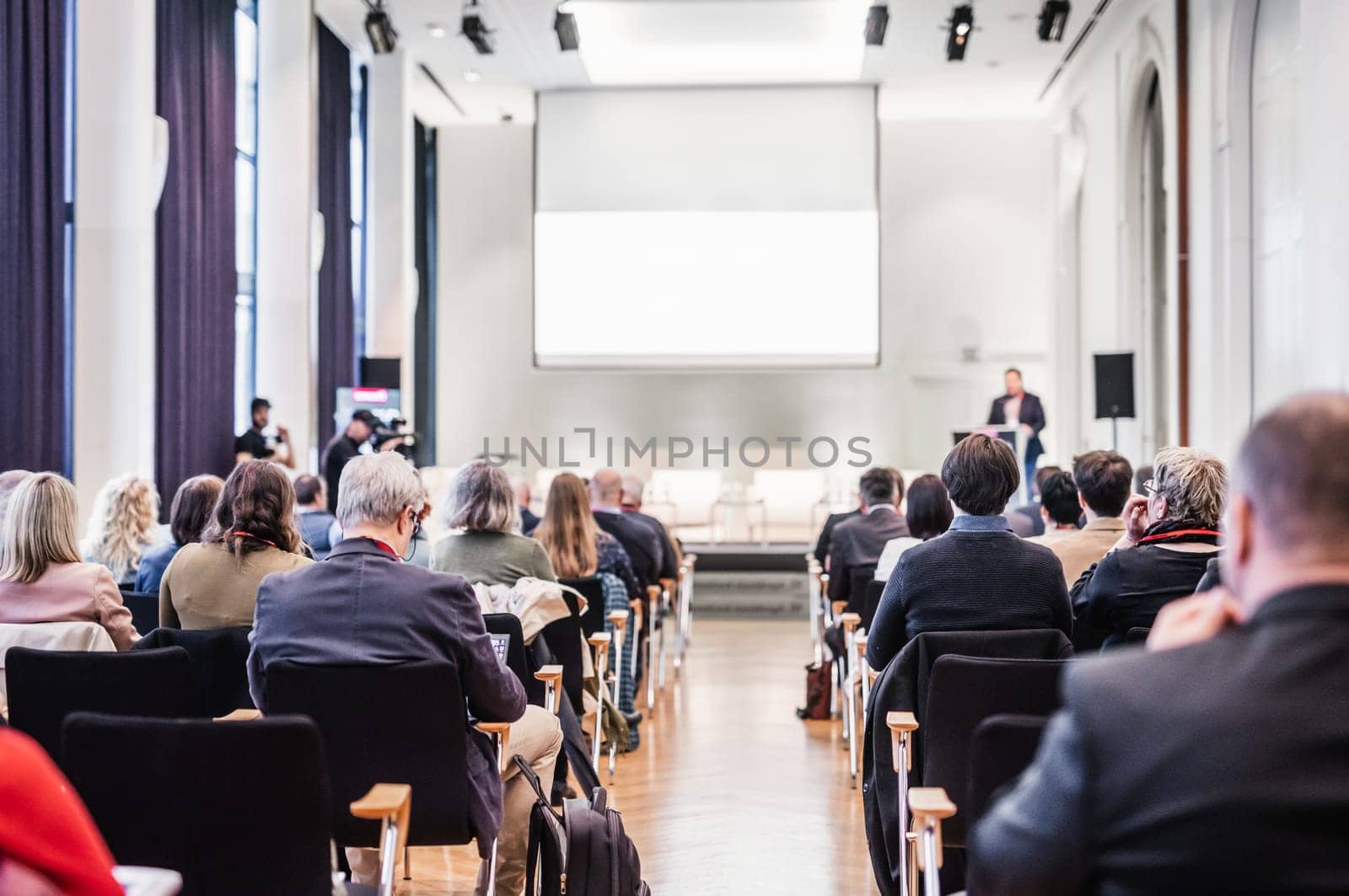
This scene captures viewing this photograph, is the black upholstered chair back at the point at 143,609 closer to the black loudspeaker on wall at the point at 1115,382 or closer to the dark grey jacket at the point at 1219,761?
the dark grey jacket at the point at 1219,761

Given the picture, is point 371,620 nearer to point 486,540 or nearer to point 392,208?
point 486,540

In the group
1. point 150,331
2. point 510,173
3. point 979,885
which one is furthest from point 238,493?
point 510,173

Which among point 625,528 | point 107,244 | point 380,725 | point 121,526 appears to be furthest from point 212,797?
point 107,244

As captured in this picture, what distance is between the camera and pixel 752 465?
1445 cm

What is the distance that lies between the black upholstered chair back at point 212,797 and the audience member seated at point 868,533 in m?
3.99

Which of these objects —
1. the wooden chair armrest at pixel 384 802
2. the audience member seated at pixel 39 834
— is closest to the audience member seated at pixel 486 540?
the wooden chair armrest at pixel 384 802

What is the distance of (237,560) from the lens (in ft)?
11.4

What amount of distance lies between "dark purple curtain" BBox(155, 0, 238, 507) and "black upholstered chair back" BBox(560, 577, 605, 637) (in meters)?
5.27

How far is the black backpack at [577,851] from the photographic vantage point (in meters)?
2.95

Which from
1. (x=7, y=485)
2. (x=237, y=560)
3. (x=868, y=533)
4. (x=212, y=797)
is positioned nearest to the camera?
(x=212, y=797)

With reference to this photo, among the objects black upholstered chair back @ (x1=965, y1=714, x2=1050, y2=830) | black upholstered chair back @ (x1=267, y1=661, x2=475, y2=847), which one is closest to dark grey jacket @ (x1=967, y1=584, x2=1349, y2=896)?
black upholstered chair back @ (x1=965, y1=714, x2=1050, y2=830)

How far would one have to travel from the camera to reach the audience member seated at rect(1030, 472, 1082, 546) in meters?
4.85

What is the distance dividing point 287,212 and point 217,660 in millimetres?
8251

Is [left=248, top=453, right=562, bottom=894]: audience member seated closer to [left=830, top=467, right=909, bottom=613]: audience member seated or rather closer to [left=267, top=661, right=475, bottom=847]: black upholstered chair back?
[left=267, top=661, right=475, bottom=847]: black upholstered chair back
